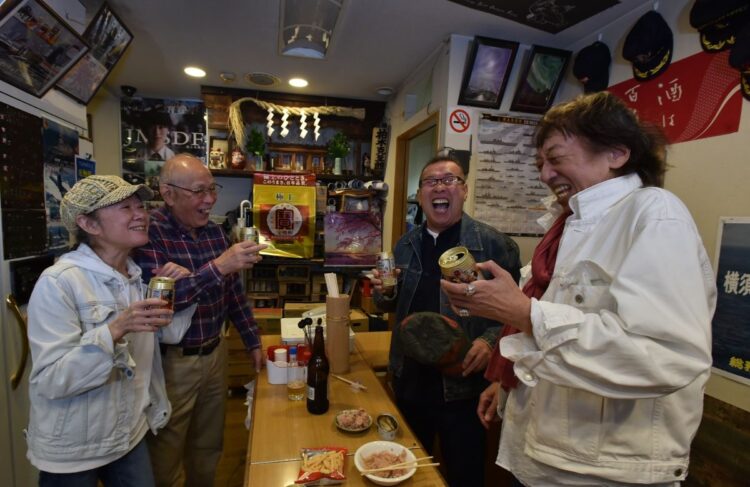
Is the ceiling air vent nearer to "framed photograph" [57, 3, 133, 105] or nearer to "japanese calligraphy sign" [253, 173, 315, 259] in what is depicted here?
"japanese calligraphy sign" [253, 173, 315, 259]

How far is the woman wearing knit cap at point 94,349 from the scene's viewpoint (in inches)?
43.9

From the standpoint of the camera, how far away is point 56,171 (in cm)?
198

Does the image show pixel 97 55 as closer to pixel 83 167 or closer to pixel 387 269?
pixel 83 167

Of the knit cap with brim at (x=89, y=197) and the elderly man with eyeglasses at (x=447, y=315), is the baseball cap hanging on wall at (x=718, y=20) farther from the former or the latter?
the knit cap with brim at (x=89, y=197)

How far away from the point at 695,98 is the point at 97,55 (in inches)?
128

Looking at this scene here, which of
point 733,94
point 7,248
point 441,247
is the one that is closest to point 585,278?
point 441,247

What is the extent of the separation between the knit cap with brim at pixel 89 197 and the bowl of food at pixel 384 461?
1150 mm

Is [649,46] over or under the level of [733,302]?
over

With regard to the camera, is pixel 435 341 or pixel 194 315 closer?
pixel 435 341

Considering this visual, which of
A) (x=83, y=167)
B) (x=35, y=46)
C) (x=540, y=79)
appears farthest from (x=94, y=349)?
(x=540, y=79)

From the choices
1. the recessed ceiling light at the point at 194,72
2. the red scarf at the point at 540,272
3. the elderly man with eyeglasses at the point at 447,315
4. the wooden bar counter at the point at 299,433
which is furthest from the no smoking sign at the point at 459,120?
the recessed ceiling light at the point at 194,72

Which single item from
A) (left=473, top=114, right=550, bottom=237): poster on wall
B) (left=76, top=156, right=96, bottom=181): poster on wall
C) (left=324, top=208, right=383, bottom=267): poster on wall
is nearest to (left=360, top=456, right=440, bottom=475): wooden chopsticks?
(left=473, top=114, right=550, bottom=237): poster on wall

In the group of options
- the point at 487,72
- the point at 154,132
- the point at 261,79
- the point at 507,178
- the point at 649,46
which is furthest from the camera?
the point at 154,132

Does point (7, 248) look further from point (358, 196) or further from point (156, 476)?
point (358, 196)
